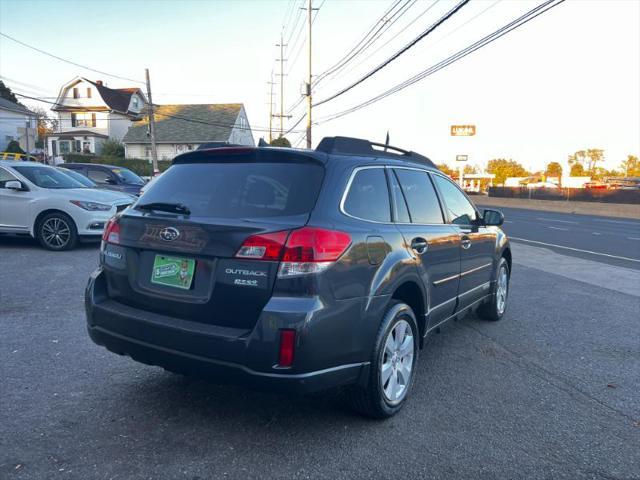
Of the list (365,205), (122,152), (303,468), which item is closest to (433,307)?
(365,205)

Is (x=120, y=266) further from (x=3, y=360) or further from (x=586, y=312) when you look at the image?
(x=586, y=312)

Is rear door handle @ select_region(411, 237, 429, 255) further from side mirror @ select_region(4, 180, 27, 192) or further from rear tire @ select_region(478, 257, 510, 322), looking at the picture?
side mirror @ select_region(4, 180, 27, 192)

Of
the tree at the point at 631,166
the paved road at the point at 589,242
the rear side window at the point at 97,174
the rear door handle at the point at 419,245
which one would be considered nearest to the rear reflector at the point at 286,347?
the rear door handle at the point at 419,245

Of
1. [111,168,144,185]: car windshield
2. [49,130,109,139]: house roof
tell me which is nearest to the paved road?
[111,168,144,185]: car windshield

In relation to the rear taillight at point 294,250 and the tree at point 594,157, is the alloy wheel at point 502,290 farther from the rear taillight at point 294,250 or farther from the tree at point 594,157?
the tree at point 594,157

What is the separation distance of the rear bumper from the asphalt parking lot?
0.43 m

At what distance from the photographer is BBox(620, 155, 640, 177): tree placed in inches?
4476

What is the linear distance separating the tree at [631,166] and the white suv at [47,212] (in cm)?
12737

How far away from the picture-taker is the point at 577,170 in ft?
424

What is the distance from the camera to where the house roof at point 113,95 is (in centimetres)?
5552

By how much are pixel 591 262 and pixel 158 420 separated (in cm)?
1060

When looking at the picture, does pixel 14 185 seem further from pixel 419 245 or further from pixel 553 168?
pixel 553 168

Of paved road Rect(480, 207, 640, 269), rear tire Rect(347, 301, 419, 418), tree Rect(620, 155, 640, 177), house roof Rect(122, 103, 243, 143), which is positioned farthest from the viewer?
tree Rect(620, 155, 640, 177)

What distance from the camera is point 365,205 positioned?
3.48 metres
